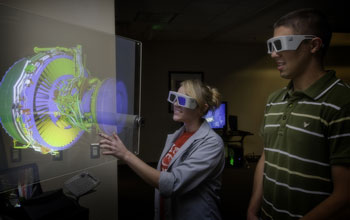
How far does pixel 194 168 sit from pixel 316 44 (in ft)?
2.52

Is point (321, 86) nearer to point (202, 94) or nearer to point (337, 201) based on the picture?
point (337, 201)

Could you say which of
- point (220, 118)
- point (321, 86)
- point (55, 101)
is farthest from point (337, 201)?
point (220, 118)

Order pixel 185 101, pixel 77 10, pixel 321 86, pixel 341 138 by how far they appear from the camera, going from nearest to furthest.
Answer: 1. pixel 341 138
2. pixel 321 86
3. pixel 185 101
4. pixel 77 10

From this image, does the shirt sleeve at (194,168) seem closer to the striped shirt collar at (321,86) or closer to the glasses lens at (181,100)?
the glasses lens at (181,100)

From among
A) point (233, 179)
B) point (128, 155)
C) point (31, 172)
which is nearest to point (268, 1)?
point (233, 179)

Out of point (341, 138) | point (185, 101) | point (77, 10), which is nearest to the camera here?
point (341, 138)

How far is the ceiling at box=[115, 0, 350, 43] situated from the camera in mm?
3920

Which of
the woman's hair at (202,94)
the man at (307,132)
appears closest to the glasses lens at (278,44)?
the man at (307,132)

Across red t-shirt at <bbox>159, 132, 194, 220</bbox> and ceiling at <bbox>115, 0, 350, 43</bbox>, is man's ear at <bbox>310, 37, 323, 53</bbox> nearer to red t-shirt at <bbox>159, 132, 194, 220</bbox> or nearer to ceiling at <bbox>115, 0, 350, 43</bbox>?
red t-shirt at <bbox>159, 132, 194, 220</bbox>

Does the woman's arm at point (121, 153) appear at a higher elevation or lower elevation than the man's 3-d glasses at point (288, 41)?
lower

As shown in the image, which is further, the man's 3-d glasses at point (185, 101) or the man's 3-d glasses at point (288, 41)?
the man's 3-d glasses at point (185, 101)

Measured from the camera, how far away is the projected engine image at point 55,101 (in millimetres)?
1127

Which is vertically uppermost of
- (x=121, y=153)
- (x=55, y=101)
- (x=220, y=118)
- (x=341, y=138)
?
(x=55, y=101)

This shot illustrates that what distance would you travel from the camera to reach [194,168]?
1.41 metres
